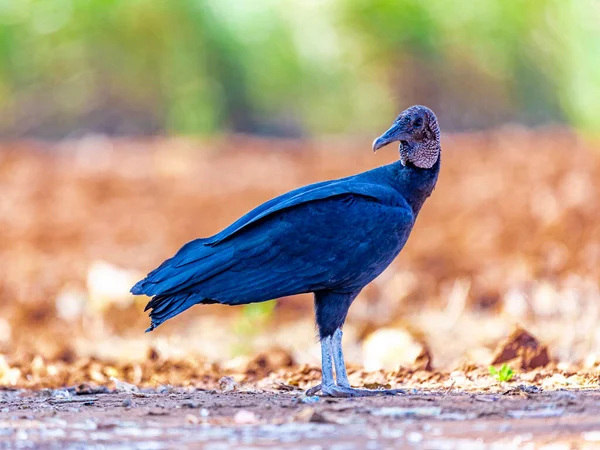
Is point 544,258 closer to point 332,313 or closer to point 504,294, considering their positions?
point 504,294

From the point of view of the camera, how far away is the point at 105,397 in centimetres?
575

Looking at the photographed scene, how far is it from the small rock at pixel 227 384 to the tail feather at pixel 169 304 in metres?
0.80

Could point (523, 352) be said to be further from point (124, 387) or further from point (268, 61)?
point (268, 61)

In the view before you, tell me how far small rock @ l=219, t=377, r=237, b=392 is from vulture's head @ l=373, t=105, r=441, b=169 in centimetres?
152

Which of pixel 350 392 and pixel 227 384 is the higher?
pixel 227 384

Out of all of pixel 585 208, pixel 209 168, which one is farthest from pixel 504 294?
pixel 209 168

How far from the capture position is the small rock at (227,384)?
6.18m

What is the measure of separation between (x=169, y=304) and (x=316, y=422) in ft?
4.02

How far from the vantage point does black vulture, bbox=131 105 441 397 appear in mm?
5531

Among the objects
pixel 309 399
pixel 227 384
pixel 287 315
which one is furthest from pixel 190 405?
pixel 287 315

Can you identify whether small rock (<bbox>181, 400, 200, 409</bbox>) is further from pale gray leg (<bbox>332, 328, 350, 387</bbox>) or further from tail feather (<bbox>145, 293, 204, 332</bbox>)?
pale gray leg (<bbox>332, 328, 350, 387</bbox>)

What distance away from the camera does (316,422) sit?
181 inches

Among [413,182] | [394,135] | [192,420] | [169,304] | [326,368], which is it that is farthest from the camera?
[413,182]

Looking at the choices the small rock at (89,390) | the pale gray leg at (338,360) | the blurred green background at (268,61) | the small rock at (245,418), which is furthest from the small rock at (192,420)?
the blurred green background at (268,61)
